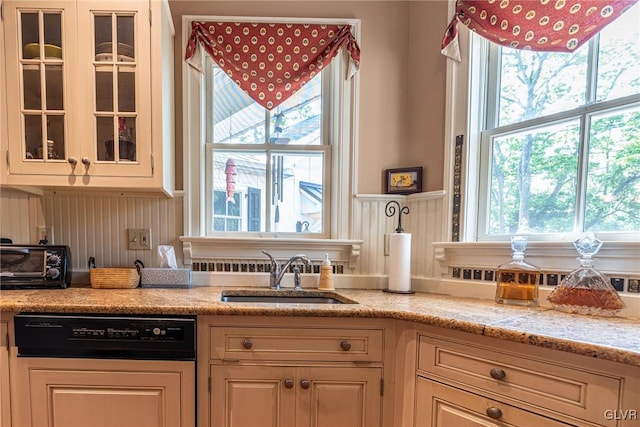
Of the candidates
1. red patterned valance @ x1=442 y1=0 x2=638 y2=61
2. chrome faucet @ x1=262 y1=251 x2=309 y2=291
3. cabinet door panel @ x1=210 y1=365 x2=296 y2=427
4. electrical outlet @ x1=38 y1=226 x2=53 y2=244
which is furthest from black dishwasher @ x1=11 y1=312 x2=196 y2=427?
red patterned valance @ x1=442 y1=0 x2=638 y2=61

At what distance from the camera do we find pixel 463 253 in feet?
5.18

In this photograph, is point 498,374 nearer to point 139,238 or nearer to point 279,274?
point 279,274

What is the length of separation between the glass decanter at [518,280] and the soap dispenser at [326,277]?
800 mm

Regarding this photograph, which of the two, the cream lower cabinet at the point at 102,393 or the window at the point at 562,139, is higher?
the window at the point at 562,139

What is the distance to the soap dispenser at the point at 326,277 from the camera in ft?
5.58

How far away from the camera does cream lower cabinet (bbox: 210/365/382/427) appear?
3.98 ft

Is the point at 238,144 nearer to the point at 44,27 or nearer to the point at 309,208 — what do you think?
the point at 309,208

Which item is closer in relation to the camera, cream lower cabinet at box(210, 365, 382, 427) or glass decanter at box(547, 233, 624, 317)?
glass decanter at box(547, 233, 624, 317)

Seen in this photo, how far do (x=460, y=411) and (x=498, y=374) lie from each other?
21 cm

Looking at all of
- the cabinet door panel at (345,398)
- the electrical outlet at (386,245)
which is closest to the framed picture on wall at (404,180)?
the electrical outlet at (386,245)

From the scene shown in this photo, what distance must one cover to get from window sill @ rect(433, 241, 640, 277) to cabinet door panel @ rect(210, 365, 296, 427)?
0.97 meters

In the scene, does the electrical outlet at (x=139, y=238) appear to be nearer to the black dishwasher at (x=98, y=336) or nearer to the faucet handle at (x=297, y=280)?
the black dishwasher at (x=98, y=336)

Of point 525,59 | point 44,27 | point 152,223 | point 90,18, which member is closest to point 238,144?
point 152,223

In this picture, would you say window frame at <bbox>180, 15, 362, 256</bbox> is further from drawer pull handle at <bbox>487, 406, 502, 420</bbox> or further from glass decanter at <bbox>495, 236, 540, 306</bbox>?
drawer pull handle at <bbox>487, 406, 502, 420</bbox>
